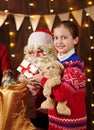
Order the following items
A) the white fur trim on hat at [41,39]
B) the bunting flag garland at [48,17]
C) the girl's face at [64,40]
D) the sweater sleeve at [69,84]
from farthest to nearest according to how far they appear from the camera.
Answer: the bunting flag garland at [48,17] < the white fur trim on hat at [41,39] < the girl's face at [64,40] < the sweater sleeve at [69,84]

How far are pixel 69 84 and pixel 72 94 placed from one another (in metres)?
0.07

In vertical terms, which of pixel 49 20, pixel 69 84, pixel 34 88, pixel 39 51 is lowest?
pixel 34 88

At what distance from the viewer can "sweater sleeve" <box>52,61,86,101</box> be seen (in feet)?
5.82

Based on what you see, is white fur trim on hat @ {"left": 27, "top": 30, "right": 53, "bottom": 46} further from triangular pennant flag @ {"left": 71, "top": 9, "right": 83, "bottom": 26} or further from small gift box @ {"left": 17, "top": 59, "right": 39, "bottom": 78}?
triangular pennant flag @ {"left": 71, "top": 9, "right": 83, "bottom": 26}

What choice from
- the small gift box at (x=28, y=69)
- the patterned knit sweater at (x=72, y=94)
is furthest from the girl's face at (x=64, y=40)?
the small gift box at (x=28, y=69)

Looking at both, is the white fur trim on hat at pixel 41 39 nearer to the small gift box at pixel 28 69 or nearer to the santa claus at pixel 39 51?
the santa claus at pixel 39 51

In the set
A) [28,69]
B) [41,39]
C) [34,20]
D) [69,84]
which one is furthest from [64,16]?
[69,84]

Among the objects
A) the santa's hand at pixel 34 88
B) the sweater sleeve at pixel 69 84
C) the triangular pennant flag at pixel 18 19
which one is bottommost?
the santa's hand at pixel 34 88

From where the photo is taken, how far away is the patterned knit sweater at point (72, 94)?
178cm

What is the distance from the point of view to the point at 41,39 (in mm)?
2264

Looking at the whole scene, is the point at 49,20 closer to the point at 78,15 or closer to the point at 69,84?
the point at 78,15

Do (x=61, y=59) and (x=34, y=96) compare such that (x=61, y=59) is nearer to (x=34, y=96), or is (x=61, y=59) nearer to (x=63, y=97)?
(x=63, y=97)

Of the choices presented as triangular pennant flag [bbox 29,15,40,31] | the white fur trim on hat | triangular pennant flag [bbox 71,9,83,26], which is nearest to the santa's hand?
the white fur trim on hat

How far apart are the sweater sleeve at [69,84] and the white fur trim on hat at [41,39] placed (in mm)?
503
